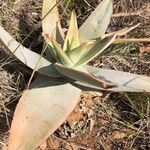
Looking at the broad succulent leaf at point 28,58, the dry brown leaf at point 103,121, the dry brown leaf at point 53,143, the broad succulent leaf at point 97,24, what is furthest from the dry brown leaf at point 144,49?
the dry brown leaf at point 53,143

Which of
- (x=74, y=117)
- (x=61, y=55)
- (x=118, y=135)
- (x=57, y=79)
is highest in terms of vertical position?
(x=61, y=55)

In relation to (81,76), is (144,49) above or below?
below

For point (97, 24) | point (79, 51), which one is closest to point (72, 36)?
point (79, 51)

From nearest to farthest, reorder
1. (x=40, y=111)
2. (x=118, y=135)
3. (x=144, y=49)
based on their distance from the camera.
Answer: (x=40, y=111)
(x=118, y=135)
(x=144, y=49)

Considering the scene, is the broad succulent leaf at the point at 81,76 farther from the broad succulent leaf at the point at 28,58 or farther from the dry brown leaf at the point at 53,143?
the dry brown leaf at the point at 53,143

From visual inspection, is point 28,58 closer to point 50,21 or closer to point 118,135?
point 50,21

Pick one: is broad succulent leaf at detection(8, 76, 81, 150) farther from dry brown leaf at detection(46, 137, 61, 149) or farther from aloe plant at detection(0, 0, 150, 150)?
dry brown leaf at detection(46, 137, 61, 149)

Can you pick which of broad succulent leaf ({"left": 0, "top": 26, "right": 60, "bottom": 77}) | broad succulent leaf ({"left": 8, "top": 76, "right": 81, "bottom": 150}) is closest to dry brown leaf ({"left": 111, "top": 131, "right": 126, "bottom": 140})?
broad succulent leaf ({"left": 8, "top": 76, "right": 81, "bottom": 150})
